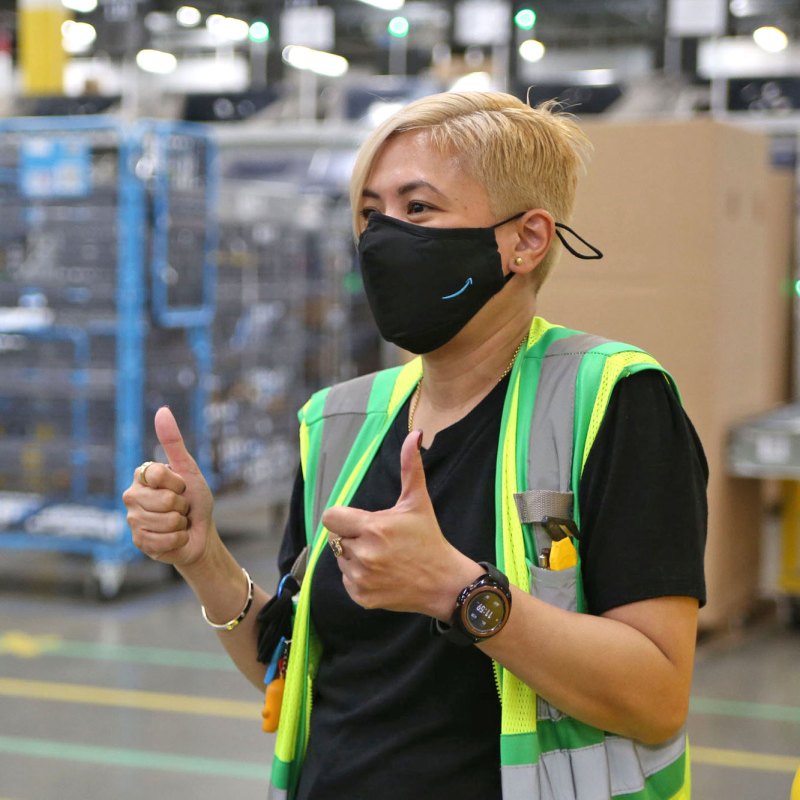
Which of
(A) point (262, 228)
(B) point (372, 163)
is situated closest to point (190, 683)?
(A) point (262, 228)

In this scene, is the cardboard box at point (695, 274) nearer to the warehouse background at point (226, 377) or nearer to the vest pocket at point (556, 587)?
the warehouse background at point (226, 377)

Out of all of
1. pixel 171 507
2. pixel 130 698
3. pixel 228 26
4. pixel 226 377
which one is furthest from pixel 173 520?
pixel 228 26

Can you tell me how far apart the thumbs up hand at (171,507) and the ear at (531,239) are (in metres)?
0.47

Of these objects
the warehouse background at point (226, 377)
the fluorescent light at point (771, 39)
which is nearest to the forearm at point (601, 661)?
the warehouse background at point (226, 377)

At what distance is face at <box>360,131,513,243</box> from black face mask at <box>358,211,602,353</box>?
14 millimetres

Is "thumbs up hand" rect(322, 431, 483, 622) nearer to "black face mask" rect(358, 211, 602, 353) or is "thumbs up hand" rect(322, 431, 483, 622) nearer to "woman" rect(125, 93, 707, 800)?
"woman" rect(125, 93, 707, 800)

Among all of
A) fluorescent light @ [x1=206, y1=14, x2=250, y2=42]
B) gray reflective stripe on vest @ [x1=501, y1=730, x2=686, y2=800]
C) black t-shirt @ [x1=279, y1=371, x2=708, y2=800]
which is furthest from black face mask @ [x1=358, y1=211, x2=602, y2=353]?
fluorescent light @ [x1=206, y1=14, x2=250, y2=42]

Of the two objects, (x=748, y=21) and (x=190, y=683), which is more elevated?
(x=748, y=21)

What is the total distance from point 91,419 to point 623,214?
314 cm

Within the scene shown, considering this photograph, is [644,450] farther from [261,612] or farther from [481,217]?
[261,612]

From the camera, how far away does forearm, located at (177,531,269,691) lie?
1714 mm

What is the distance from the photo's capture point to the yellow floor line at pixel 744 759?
4465 mm

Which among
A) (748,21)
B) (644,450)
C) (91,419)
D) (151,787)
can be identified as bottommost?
(151,787)

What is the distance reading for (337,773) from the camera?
5.15ft
